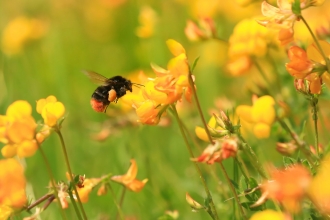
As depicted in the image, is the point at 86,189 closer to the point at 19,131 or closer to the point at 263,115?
the point at 19,131

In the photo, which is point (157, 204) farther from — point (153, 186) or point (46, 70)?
point (46, 70)

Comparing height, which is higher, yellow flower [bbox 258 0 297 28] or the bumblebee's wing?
yellow flower [bbox 258 0 297 28]

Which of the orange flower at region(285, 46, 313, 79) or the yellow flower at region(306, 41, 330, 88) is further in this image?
the yellow flower at region(306, 41, 330, 88)

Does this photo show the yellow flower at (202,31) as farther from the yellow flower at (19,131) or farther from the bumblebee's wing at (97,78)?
the yellow flower at (19,131)

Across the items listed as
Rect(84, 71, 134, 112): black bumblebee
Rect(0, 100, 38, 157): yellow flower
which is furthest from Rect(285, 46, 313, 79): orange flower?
Rect(84, 71, 134, 112): black bumblebee

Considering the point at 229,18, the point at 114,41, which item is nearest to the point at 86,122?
the point at 229,18

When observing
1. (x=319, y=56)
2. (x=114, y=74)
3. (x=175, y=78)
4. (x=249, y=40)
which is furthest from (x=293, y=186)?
(x=114, y=74)

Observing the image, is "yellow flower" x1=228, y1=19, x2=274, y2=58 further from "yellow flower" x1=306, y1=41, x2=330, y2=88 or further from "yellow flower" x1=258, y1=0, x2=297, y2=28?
"yellow flower" x1=258, y1=0, x2=297, y2=28
